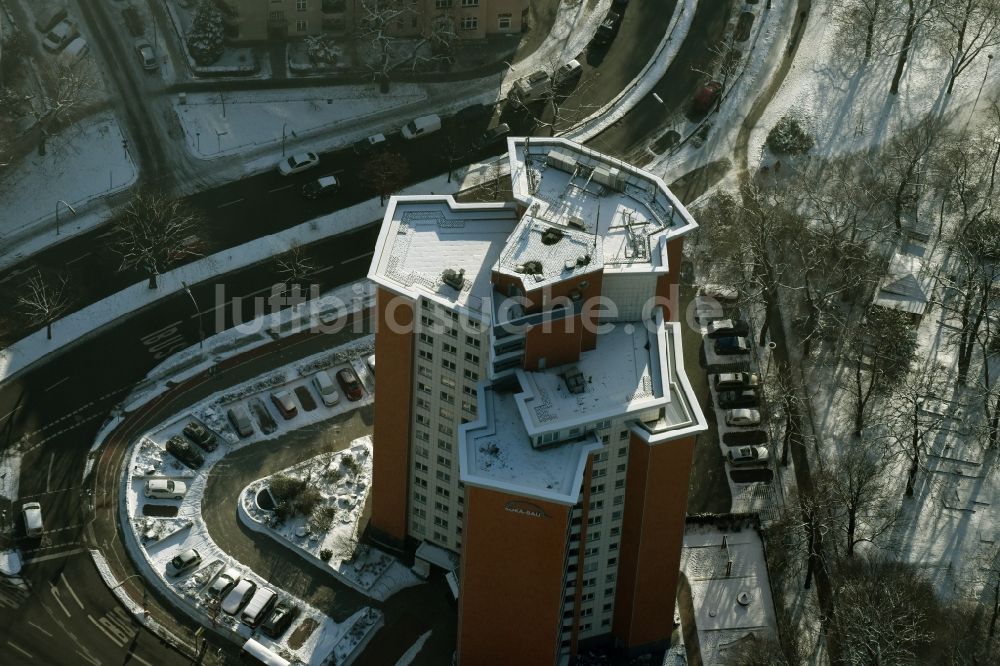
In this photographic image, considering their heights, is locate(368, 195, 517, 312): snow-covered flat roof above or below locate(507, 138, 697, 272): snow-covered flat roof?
below

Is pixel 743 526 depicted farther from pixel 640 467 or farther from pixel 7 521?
pixel 7 521

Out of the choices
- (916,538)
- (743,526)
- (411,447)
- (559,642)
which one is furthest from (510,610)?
(916,538)

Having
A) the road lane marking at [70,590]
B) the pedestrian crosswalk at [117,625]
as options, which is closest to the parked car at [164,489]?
the road lane marking at [70,590]

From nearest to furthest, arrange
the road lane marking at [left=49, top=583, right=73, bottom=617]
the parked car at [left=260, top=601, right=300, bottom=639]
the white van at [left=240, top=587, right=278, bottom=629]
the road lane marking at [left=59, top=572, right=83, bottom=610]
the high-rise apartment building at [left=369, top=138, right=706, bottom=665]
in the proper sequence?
1. the high-rise apartment building at [left=369, top=138, right=706, bottom=665]
2. the parked car at [left=260, top=601, right=300, bottom=639]
3. the white van at [left=240, top=587, right=278, bottom=629]
4. the road lane marking at [left=49, top=583, right=73, bottom=617]
5. the road lane marking at [left=59, top=572, right=83, bottom=610]

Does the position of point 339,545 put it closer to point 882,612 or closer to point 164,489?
point 164,489

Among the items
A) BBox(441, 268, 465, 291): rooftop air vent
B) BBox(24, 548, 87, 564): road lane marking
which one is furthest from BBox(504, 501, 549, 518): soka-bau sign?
BBox(24, 548, 87, 564): road lane marking

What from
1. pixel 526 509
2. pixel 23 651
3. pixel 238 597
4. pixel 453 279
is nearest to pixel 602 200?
pixel 453 279

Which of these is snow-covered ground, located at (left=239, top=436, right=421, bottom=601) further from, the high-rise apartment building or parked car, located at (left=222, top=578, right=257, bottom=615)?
the high-rise apartment building
